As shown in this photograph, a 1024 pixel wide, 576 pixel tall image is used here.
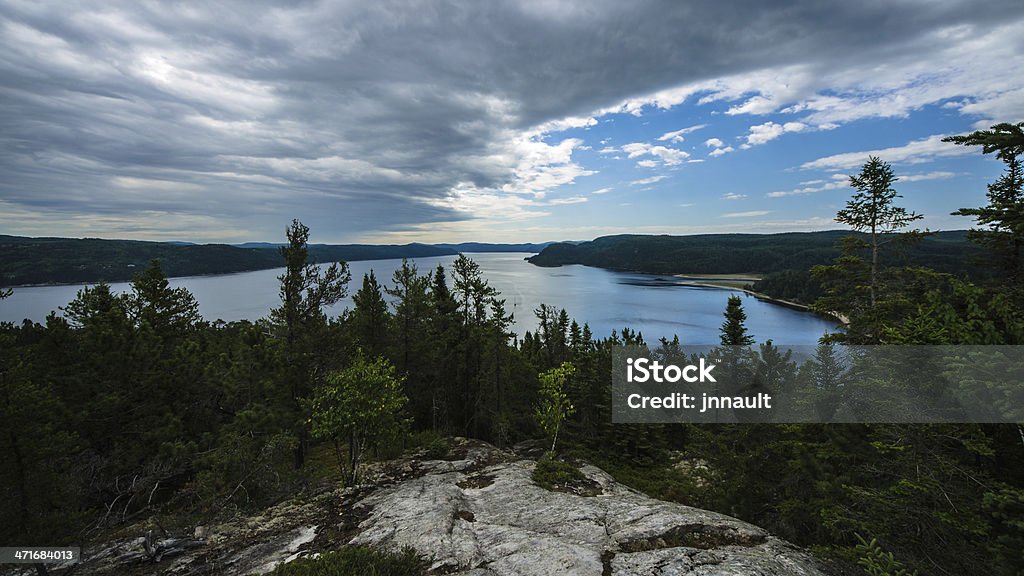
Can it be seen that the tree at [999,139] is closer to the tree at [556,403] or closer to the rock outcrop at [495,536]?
the rock outcrop at [495,536]

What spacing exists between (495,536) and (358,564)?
3.41m

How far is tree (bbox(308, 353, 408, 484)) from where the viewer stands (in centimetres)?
1391

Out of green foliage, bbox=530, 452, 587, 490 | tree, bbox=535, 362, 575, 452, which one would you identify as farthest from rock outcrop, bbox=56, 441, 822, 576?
tree, bbox=535, 362, 575, 452

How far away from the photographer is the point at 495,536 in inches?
406

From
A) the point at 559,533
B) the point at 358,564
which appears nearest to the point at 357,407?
the point at 358,564

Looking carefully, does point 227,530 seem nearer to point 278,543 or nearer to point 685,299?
point 278,543

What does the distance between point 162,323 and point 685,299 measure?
13720cm

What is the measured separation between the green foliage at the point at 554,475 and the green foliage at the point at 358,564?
244 inches

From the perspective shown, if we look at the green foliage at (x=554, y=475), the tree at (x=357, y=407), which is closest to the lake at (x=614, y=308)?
the tree at (x=357, y=407)

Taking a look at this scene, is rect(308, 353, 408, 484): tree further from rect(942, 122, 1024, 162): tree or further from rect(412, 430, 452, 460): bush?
rect(942, 122, 1024, 162): tree

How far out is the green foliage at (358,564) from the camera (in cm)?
826

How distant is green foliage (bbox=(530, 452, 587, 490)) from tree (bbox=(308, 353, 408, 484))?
19.0 feet

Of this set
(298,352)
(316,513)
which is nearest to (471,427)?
(298,352)

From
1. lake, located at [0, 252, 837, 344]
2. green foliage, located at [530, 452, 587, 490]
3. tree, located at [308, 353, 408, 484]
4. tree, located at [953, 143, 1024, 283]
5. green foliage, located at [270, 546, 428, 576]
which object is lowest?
lake, located at [0, 252, 837, 344]
